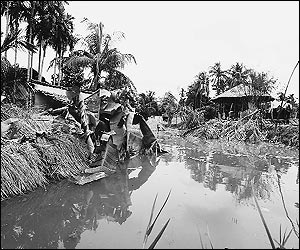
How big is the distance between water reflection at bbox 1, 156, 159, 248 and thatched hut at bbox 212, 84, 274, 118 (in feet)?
45.8

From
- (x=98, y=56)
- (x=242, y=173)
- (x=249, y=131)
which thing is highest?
(x=98, y=56)

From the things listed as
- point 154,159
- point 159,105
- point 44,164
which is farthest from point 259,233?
point 159,105

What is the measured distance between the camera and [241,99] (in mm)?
19188

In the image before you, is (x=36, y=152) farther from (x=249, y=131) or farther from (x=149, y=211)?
(x=249, y=131)

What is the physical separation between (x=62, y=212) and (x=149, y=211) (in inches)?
40.6

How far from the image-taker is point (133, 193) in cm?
420

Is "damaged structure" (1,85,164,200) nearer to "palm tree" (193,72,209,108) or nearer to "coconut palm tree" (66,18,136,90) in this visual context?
"coconut palm tree" (66,18,136,90)

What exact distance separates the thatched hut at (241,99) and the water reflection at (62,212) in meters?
14.0

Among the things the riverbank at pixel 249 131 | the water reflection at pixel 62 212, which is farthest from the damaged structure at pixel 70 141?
the riverbank at pixel 249 131

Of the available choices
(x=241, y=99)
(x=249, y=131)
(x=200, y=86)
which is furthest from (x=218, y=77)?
(x=249, y=131)

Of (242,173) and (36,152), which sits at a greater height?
(36,152)

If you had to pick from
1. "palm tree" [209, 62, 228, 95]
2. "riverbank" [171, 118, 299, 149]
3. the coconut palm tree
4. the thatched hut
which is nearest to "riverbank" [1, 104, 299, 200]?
"riverbank" [171, 118, 299, 149]

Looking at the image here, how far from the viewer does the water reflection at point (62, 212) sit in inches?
98.7

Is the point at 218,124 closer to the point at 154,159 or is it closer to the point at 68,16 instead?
the point at 154,159
